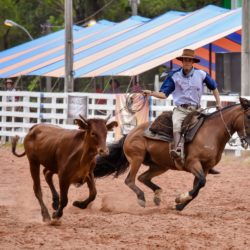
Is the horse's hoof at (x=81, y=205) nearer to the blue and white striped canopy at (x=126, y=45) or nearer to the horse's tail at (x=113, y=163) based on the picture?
the horse's tail at (x=113, y=163)

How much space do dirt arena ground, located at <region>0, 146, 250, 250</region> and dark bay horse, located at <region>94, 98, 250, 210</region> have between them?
0.36 metres

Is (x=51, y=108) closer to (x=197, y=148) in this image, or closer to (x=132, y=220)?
(x=197, y=148)

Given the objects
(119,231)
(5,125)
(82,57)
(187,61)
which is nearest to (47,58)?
(82,57)

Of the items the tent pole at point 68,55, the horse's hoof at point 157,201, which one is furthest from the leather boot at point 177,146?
the tent pole at point 68,55

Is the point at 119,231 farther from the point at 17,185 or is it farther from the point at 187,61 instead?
the point at 17,185

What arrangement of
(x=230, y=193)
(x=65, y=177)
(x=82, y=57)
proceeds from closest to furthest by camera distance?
(x=65, y=177)
(x=230, y=193)
(x=82, y=57)

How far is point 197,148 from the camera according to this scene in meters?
11.7

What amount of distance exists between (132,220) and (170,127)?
1901 mm

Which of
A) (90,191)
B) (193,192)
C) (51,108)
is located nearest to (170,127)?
(193,192)

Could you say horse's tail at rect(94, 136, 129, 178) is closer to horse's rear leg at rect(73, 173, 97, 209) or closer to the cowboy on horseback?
the cowboy on horseback

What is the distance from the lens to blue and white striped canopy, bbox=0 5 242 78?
23.8 m

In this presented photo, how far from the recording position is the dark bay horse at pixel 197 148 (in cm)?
1159

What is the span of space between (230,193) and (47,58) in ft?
57.7

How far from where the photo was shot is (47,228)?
10.1 meters
